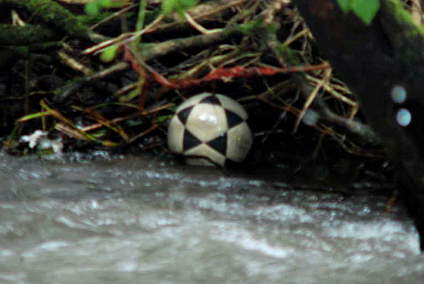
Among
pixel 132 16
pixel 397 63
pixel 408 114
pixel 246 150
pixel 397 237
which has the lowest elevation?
pixel 397 237

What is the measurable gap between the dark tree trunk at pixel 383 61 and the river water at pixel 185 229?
496mm

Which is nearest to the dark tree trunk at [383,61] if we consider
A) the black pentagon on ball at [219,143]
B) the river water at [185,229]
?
the river water at [185,229]

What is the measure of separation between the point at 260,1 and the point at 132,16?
929 millimetres

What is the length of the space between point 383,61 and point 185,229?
1110 mm

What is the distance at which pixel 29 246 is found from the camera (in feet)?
8.46

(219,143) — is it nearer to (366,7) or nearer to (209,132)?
(209,132)

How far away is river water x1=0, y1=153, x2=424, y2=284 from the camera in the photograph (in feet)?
7.82

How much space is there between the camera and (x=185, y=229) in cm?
285

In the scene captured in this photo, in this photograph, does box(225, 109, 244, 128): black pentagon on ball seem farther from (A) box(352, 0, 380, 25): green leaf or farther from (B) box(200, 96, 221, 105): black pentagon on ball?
(A) box(352, 0, 380, 25): green leaf

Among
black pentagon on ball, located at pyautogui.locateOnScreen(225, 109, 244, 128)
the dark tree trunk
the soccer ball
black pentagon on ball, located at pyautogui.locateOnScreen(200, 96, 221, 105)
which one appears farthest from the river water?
the dark tree trunk

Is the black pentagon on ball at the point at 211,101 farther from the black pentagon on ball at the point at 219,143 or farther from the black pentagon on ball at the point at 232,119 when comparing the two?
the black pentagon on ball at the point at 219,143

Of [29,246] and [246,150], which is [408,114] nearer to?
[29,246]

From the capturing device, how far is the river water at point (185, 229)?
238 cm

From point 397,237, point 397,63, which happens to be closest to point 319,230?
point 397,237
